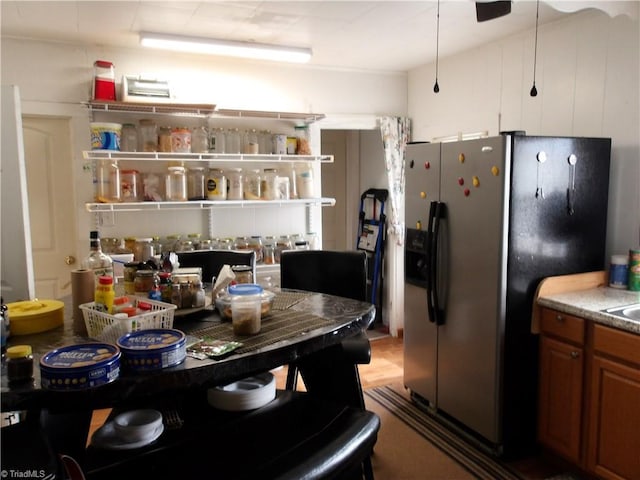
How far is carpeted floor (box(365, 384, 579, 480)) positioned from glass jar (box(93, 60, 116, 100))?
2.85 metres

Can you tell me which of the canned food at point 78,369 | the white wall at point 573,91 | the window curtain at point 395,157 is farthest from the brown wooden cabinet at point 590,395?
the window curtain at point 395,157

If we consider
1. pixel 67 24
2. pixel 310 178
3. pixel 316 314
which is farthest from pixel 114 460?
pixel 310 178

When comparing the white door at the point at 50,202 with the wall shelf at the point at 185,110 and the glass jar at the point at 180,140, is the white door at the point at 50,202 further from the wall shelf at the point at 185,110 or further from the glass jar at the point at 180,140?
the glass jar at the point at 180,140

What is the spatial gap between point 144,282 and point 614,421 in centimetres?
216

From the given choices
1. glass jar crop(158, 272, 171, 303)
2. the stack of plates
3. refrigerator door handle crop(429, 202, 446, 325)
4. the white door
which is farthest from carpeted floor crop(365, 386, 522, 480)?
the white door

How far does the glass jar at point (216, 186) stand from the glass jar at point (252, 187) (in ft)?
0.75

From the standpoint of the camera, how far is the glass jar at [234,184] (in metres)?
3.91

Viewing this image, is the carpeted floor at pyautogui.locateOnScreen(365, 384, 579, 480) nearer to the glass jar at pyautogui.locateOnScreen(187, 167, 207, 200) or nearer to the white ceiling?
the glass jar at pyautogui.locateOnScreen(187, 167, 207, 200)

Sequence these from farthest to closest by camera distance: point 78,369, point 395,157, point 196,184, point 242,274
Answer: point 395,157 → point 196,184 → point 242,274 → point 78,369

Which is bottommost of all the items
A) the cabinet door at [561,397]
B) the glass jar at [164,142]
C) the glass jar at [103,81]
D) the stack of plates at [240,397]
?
the cabinet door at [561,397]

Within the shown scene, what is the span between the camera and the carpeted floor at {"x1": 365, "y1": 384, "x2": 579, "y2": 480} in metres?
2.56

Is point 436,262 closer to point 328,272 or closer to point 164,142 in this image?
point 328,272

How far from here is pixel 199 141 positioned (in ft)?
12.7

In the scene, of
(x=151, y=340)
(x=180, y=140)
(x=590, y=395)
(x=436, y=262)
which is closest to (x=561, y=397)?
(x=590, y=395)
